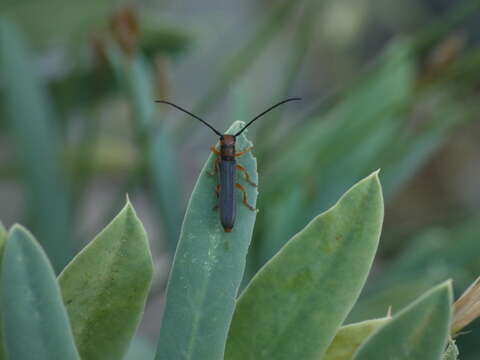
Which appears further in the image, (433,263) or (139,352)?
(433,263)

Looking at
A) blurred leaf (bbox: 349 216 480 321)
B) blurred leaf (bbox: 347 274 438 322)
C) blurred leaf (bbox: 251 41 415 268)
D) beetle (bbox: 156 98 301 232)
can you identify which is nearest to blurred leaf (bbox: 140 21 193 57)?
blurred leaf (bbox: 251 41 415 268)

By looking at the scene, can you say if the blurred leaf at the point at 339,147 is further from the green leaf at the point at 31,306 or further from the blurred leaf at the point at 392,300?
the green leaf at the point at 31,306

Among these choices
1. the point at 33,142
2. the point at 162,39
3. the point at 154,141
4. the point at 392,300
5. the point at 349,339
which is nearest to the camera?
the point at 349,339

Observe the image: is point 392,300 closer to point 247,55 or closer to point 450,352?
point 450,352

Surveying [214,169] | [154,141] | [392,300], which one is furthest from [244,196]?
[154,141]

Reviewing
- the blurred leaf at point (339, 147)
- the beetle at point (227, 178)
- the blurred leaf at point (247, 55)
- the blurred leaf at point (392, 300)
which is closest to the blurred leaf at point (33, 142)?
the blurred leaf at point (247, 55)

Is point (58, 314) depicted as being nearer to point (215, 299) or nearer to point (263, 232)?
point (215, 299)

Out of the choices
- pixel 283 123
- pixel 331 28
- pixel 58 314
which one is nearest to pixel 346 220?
pixel 58 314

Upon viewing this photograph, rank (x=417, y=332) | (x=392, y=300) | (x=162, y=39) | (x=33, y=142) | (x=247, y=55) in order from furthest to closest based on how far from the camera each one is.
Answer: (x=162, y=39) → (x=247, y=55) → (x=33, y=142) → (x=392, y=300) → (x=417, y=332)
